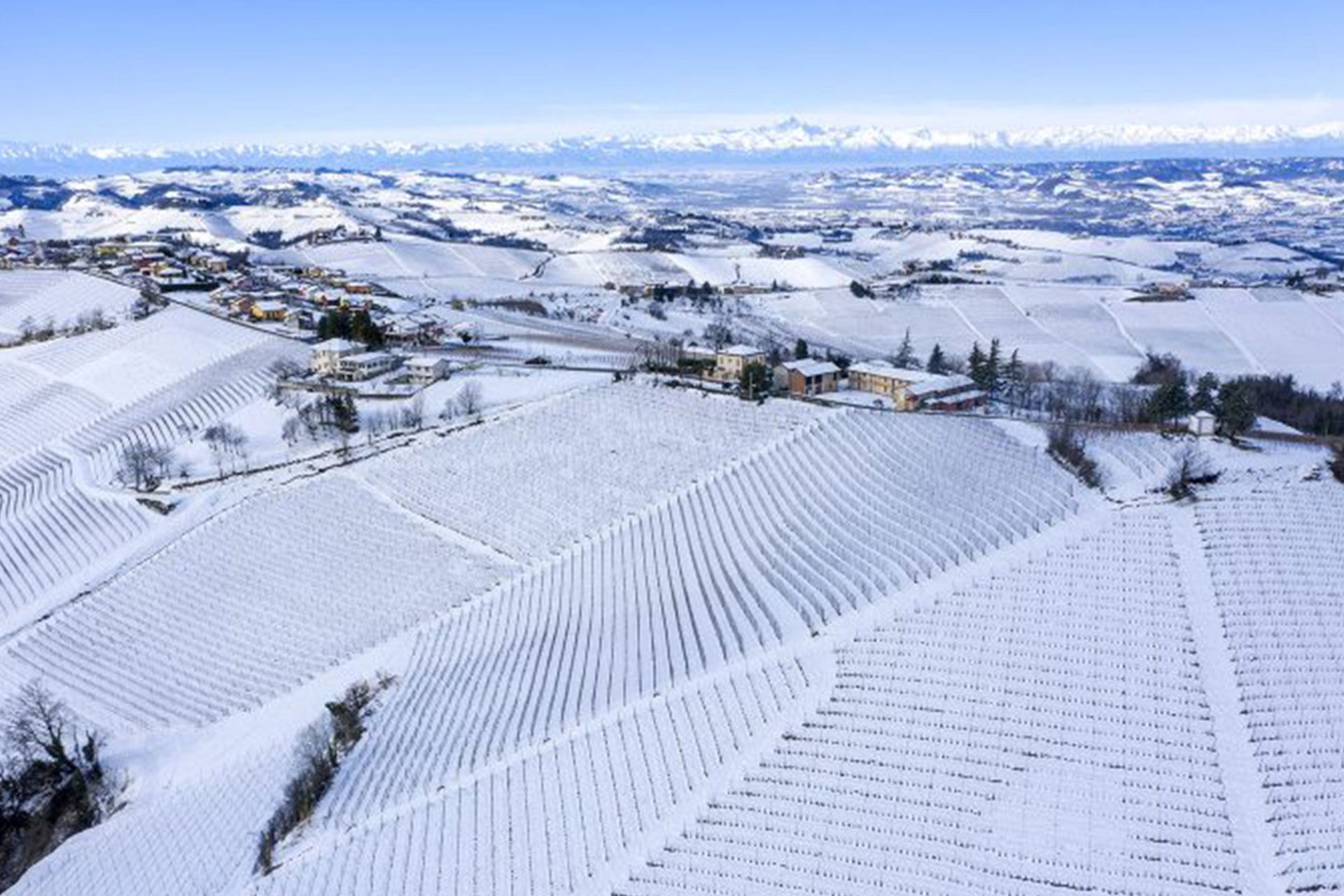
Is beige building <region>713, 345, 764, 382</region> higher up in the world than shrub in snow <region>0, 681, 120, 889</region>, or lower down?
higher up

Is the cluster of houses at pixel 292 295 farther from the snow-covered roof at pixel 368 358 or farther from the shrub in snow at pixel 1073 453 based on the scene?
the shrub in snow at pixel 1073 453

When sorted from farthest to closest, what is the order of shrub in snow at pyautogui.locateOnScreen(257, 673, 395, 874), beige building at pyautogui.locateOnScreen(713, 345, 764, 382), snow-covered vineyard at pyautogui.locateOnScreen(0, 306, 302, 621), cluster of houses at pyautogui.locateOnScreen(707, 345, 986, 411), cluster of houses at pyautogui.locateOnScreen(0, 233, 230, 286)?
cluster of houses at pyautogui.locateOnScreen(0, 233, 230, 286) < beige building at pyautogui.locateOnScreen(713, 345, 764, 382) < cluster of houses at pyautogui.locateOnScreen(707, 345, 986, 411) < snow-covered vineyard at pyautogui.locateOnScreen(0, 306, 302, 621) < shrub in snow at pyautogui.locateOnScreen(257, 673, 395, 874)

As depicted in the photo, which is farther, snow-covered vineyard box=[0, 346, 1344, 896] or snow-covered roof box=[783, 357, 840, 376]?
snow-covered roof box=[783, 357, 840, 376]

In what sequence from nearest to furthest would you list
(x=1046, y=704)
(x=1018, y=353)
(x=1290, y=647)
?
1. (x=1046, y=704)
2. (x=1290, y=647)
3. (x=1018, y=353)

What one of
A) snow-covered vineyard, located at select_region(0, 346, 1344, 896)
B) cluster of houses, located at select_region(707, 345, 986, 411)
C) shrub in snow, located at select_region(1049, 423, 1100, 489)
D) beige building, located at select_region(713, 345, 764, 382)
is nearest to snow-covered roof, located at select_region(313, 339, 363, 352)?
snow-covered vineyard, located at select_region(0, 346, 1344, 896)

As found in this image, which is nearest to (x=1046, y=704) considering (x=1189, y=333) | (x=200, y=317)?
(x=200, y=317)

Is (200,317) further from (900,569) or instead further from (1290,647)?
(1290,647)

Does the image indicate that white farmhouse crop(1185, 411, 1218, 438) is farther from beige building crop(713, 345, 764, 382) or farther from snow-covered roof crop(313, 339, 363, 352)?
snow-covered roof crop(313, 339, 363, 352)

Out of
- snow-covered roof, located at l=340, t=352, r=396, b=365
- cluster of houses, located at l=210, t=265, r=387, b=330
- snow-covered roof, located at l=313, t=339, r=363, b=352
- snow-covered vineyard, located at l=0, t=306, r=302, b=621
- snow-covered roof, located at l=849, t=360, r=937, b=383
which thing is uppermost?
snow-covered roof, located at l=849, t=360, r=937, b=383
